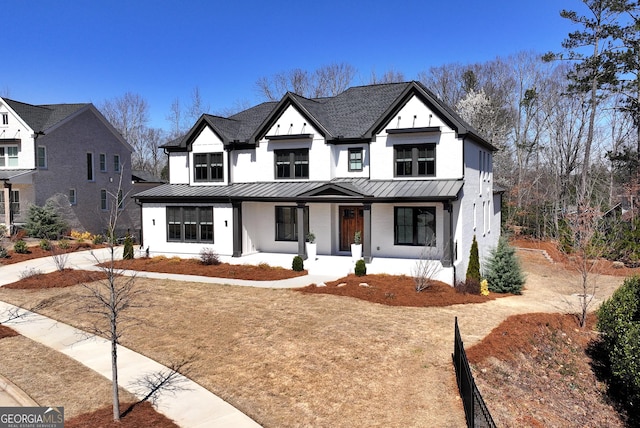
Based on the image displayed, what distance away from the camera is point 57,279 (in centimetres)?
2022

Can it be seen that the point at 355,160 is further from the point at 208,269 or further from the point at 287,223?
the point at 208,269

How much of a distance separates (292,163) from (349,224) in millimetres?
4598

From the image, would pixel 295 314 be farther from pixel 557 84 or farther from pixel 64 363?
pixel 557 84

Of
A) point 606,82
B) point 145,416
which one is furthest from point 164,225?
point 606,82

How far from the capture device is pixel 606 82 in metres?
36.0

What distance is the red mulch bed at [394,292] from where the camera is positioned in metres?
16.9

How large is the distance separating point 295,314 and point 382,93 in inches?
652

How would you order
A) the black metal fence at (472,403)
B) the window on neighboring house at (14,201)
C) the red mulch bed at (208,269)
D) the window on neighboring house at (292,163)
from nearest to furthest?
the black metal fence at (472,403) < the red mulch bed at (208,269) < the window on neighboring house at (292,163) < the window on neighboring house at (14,201)

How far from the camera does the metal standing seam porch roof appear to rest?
21.4 m

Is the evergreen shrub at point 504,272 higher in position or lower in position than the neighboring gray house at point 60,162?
lower

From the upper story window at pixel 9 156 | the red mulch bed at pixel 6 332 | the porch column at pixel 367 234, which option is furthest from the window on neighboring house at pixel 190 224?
the upper story window at pixel 9 156

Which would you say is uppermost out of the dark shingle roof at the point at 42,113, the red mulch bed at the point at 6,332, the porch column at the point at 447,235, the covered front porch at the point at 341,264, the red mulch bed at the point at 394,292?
the dark shingle roof at the point at 42,113

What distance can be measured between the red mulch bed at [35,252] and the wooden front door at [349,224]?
16.8 m

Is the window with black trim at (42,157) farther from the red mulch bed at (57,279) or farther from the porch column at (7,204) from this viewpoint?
the red mulch bed at (57,279)
